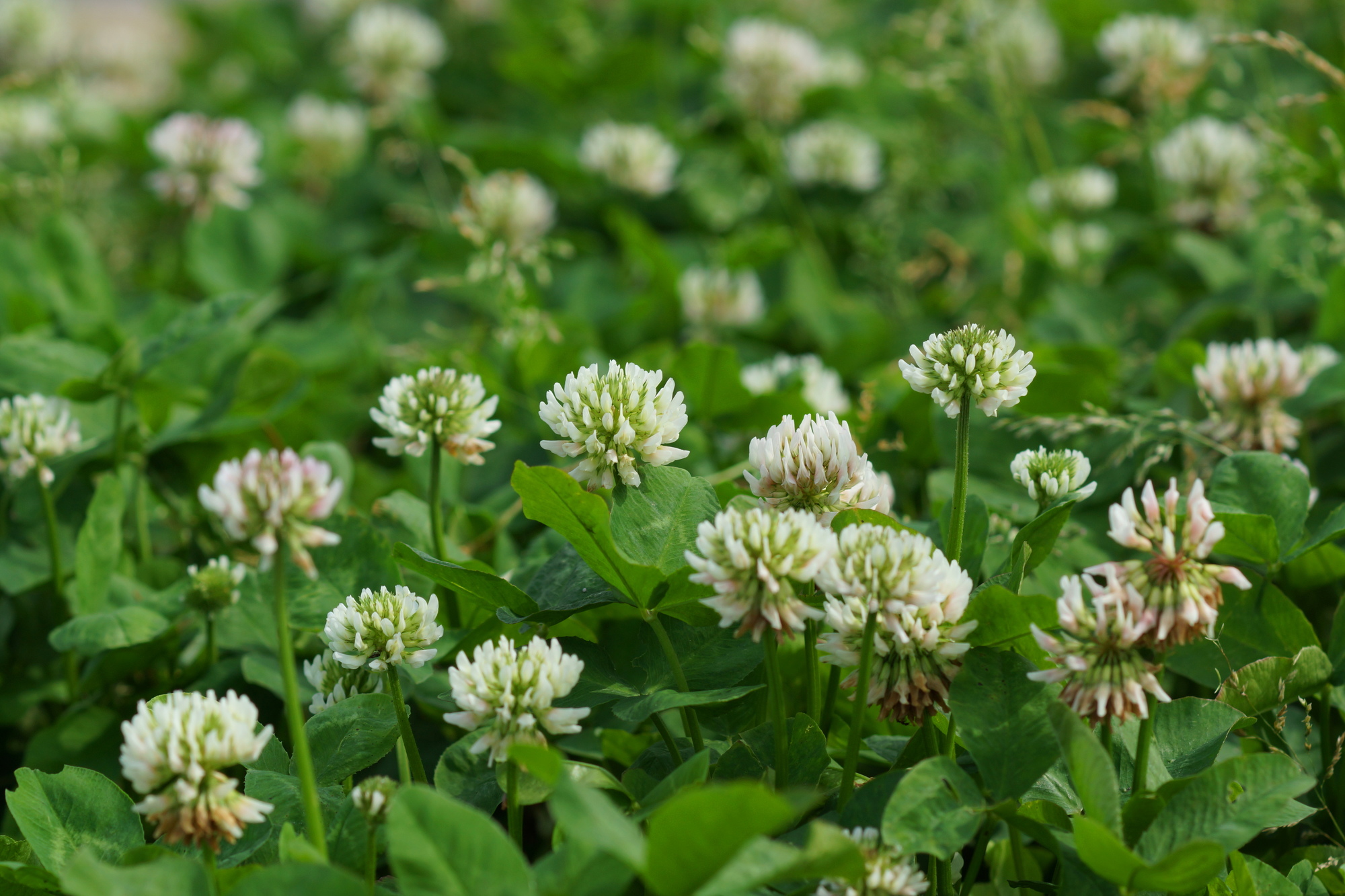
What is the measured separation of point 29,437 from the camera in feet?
4.99

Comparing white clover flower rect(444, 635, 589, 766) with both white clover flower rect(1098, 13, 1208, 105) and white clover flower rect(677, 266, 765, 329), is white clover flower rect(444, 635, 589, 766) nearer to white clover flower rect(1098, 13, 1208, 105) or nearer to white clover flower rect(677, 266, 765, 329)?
white clover flower rect(677, 266, 765, 329)

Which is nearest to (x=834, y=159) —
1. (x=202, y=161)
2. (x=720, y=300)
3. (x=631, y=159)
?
(x=631, y=159)

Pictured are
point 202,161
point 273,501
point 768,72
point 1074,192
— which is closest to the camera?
point 273,501

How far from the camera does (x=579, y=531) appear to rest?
3.59 feet

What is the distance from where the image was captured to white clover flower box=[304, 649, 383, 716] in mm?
1183

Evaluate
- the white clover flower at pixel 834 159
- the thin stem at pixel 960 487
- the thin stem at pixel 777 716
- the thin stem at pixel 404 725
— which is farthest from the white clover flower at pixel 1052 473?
the white clover flower at pixel 834 159

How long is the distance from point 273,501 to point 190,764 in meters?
0.21

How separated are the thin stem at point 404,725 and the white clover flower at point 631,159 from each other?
6.08 feet

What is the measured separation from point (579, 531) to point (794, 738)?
26 cm

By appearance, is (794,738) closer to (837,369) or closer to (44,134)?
(837,369)

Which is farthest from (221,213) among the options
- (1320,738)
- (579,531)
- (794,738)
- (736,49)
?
(1320,738)

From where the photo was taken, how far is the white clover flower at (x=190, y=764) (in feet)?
2.93

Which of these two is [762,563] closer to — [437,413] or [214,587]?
[437,413]

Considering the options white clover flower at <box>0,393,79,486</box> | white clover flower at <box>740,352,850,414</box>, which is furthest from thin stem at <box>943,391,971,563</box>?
white clover flower at <box>0,393,79,486</box>
